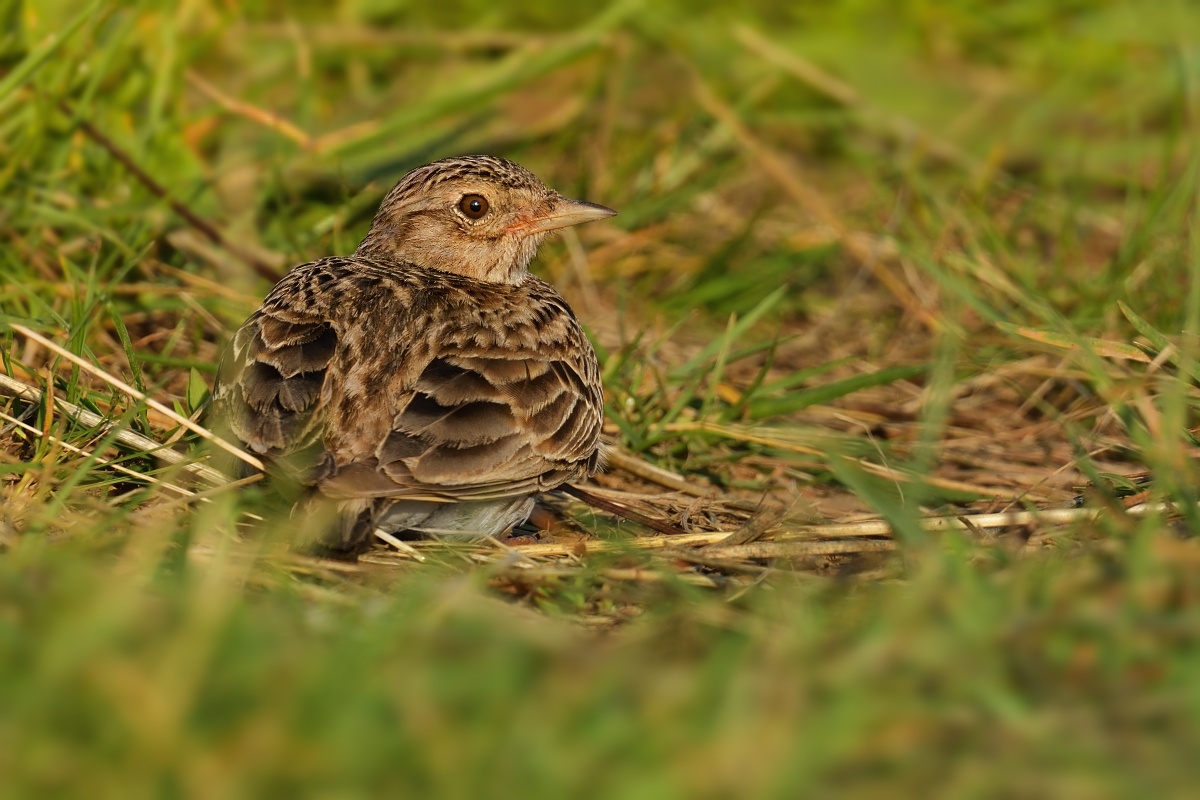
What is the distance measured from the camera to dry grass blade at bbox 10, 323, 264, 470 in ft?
16.0

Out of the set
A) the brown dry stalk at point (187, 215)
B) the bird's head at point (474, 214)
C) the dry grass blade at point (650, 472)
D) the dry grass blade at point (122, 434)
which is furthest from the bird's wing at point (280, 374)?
the brown dry stalk at point (187, 215)

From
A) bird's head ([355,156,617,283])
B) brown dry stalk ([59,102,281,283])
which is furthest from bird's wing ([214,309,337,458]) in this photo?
brown dry stalk ([59,102,281,283])

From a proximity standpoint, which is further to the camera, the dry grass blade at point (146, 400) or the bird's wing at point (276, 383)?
the dry grass blade at point (146, 400)

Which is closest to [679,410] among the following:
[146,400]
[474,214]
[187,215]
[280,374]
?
[474,214]

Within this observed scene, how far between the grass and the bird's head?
0.61m

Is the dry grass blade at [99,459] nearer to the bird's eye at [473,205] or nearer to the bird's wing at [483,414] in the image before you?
the bird's wing at [483,414]

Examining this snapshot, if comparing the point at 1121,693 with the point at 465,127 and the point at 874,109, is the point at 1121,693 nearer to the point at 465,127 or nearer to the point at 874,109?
the point at 465,127

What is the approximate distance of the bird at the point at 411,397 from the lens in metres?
4.67

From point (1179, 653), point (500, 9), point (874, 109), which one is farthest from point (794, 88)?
point (1179, 653)

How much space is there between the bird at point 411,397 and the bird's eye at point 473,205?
1.21ft

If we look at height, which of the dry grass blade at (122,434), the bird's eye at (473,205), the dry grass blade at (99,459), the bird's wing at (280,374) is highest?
the bird's eye at (473,205)

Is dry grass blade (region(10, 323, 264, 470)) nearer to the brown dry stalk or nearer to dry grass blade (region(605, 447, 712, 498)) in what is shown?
dry grass blade (region(605, 447, 712, 498))

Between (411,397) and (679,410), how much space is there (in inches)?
58.0

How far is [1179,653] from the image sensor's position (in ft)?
10.2
